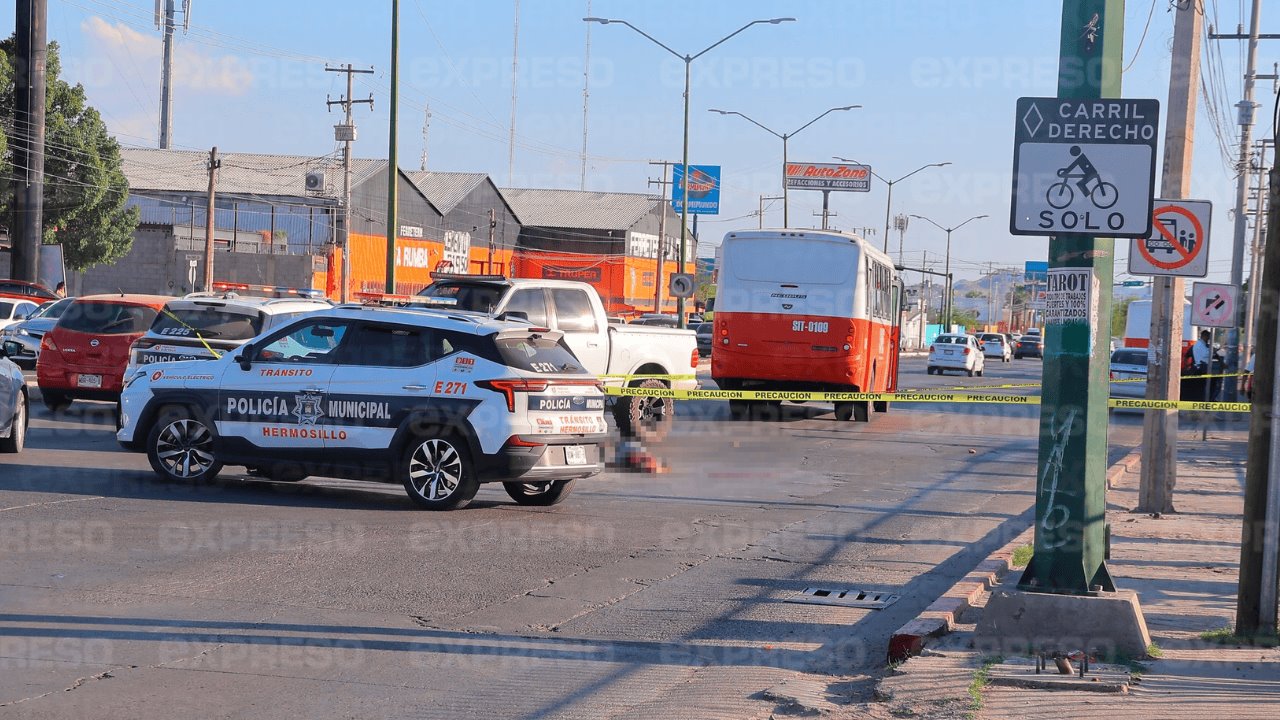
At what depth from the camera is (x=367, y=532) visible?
1084cm

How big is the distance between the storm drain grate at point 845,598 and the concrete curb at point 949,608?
0.50 metres

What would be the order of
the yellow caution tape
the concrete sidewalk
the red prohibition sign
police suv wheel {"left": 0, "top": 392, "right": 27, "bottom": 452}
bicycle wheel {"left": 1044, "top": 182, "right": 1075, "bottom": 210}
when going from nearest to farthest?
1. the concrete sidewalk
2. bicycle wheel {"left": 1044, "top": 182, "right": 1075, "bottom": 210}
3. the red prohibition sign
4. the yellow caution tape
5. police suv wheel {"left": 0, "top": 392, "right": 27, "bottom": 452}

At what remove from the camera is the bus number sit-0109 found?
23.9 metres

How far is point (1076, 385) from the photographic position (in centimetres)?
737

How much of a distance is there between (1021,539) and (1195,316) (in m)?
14.7

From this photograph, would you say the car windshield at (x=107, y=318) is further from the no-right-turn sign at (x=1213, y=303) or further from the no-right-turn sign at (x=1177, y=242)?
the no-right-turn sign at (x=1213, y=303)

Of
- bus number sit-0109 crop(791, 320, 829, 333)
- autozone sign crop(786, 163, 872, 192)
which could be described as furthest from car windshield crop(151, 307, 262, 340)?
autozone sign crop(786, 163, 872, 192)

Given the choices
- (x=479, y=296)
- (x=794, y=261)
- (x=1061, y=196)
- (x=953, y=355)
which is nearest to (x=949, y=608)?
(x=1061, y=196)

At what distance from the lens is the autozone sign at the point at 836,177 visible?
11150 centimetres

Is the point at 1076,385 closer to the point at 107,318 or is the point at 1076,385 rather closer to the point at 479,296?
the point at 479,296

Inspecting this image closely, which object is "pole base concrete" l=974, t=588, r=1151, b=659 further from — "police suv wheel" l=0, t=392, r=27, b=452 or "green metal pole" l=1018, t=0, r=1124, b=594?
"police suv wheel" l=0, t=392, r=27, b=452

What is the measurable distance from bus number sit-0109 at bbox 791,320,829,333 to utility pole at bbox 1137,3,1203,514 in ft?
33.5

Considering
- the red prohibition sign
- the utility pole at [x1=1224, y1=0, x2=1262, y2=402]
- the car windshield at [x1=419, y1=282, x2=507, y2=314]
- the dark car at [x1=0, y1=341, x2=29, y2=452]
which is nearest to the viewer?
the red prohibition sign

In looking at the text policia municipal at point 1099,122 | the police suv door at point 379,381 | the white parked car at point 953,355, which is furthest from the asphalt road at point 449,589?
the white parked car at point 953,355
